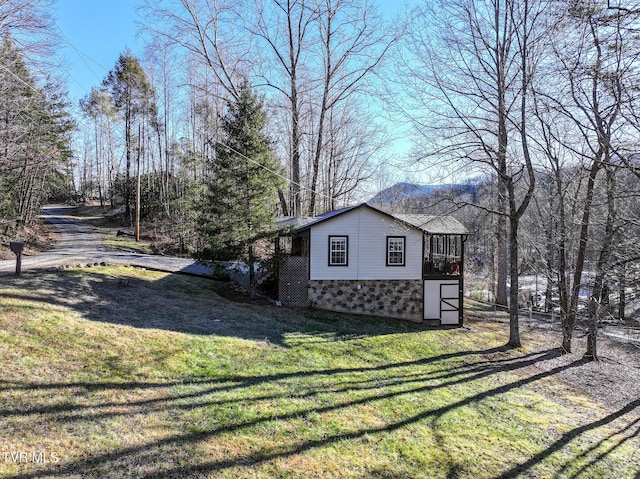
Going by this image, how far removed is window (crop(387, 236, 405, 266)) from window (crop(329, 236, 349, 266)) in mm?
1734

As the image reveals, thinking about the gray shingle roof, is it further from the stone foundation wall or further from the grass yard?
the grass yard

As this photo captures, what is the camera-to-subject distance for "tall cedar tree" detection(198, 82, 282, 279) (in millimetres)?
12711

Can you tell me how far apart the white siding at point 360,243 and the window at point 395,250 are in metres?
0.13

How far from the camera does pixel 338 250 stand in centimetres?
1438

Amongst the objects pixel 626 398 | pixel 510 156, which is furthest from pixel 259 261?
pixel 626 398

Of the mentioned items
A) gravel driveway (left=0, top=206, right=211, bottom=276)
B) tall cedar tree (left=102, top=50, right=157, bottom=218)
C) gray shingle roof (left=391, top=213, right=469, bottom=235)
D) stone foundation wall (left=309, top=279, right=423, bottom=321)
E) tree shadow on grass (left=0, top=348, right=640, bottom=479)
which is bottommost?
tree shadow on grass (left=0, top=348, right=640, bottom=479)

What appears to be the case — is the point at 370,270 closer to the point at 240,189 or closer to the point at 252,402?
the point at 240,189

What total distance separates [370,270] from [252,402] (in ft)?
30.4

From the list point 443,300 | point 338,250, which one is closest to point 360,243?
point 338,250

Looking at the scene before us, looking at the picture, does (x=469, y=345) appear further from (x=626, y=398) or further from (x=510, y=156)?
(x=510, y=156)

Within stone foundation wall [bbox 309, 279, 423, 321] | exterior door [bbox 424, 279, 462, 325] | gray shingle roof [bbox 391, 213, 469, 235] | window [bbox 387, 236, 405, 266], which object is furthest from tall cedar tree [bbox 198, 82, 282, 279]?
exterior door [bbox 424, 279, 462, 325]

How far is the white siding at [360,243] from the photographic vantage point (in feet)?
46.8

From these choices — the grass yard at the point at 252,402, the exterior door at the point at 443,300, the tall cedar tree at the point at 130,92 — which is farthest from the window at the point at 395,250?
the tall cedar tree at the point at 130,92

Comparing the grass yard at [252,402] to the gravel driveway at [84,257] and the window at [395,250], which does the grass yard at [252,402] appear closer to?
the gravel driveway at [84,257]
